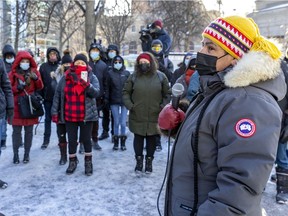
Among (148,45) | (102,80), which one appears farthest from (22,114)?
(148,45)

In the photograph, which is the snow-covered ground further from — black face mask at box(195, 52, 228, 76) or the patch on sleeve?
the patch on sleeve

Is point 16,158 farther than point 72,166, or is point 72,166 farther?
point 16,158

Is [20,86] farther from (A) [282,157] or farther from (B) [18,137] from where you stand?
(A) [282,157]

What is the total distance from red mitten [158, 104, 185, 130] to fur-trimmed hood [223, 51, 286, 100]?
638 millimetres

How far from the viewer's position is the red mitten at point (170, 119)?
2.18 m

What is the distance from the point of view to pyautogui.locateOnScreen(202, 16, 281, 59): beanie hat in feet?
5.42

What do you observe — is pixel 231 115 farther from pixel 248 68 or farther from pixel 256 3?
pixel 256 3

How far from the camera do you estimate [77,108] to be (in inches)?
188

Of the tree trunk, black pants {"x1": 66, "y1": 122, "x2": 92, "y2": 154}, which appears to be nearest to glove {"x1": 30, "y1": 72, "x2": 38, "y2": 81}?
black pants {"x1": 66, "y1": 122, "x2": 92, "y2": 154}

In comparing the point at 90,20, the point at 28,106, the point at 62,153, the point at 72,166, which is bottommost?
the point at 72,166

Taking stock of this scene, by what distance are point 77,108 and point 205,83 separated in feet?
10.8

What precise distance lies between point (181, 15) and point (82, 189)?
2030 centimetres

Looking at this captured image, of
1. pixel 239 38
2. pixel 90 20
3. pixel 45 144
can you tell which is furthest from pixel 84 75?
pixel 90 20

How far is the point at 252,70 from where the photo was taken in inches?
60.1
